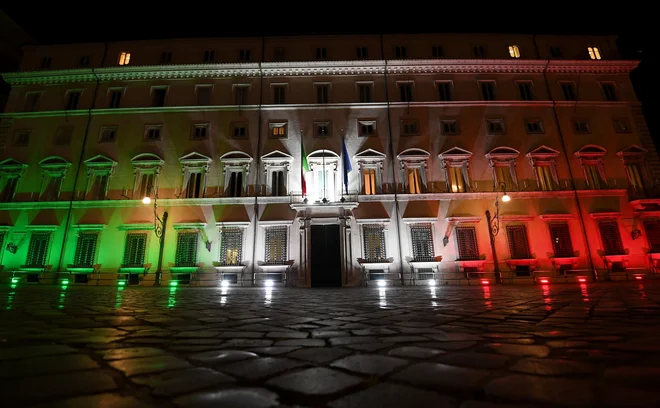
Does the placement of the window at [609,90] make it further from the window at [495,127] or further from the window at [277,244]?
the window at [277,244]

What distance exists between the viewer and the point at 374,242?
1742cm

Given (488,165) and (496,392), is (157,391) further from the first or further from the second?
(488,165)

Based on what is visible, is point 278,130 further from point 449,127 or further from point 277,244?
point 449,127

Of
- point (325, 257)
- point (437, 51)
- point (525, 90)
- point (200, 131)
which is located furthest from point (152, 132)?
point (525, 90)

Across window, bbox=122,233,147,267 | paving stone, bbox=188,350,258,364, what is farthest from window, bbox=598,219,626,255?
window, bbox=122,233,147,267

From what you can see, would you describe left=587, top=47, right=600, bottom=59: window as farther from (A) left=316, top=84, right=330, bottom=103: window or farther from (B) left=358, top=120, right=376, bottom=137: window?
(A) left=316, top=84, right=330, bottom=103: window

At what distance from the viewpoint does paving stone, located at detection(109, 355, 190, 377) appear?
166 cm

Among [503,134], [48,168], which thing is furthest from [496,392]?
[48,168]

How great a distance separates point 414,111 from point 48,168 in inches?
900

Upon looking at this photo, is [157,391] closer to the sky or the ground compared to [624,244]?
closer to the ground

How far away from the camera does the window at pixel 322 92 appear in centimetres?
2028

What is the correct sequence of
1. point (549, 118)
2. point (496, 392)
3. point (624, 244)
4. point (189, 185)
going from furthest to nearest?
point (549, 118)
point (189, 185)
point (624, 244)
point (496, 392)

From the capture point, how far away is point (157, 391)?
135 cm

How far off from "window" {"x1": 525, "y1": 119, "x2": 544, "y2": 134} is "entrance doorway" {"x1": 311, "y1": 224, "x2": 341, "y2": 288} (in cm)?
1365
